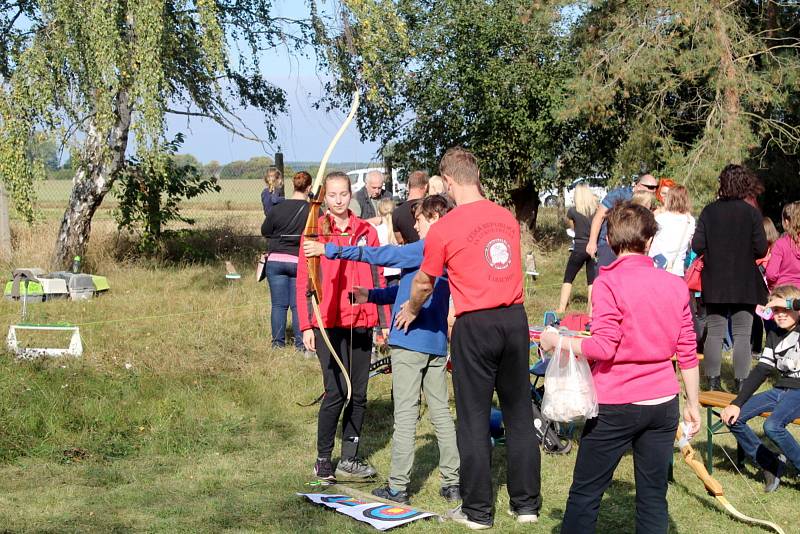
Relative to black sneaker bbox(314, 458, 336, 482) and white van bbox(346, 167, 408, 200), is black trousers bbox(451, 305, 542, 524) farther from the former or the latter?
white van bbox(346, 167, 408, 200)

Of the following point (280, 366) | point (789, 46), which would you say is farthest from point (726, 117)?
point (280, 366)

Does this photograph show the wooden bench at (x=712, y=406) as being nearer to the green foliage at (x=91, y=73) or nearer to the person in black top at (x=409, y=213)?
the person in black top at (x=409, y=213)

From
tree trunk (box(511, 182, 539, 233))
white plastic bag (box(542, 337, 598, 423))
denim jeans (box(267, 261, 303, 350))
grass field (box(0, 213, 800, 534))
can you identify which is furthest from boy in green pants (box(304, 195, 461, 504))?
tree trunk (box(511, 182, 539, 233))

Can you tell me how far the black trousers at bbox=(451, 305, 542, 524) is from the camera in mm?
4551

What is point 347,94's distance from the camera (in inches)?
639

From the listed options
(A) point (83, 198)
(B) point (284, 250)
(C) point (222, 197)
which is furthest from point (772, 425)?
(C) point (222, 197)

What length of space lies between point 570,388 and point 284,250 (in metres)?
5.52

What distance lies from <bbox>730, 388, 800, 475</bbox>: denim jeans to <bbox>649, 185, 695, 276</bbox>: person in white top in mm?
2431

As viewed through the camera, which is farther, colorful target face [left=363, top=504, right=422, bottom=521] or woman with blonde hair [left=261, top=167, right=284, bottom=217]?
woman with blonde hair [left=261, top=167, right=284, bottom=217]

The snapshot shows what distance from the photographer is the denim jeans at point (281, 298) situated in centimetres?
910

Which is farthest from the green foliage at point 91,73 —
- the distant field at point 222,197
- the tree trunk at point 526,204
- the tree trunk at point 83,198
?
the tree trunk at point 526,204

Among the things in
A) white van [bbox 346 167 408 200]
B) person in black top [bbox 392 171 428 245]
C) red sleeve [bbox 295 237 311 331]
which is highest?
white van [bbox 346 167 408 200]

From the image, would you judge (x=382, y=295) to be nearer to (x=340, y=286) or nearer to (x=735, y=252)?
(x=340, y=286)

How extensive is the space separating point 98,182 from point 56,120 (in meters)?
2.35
